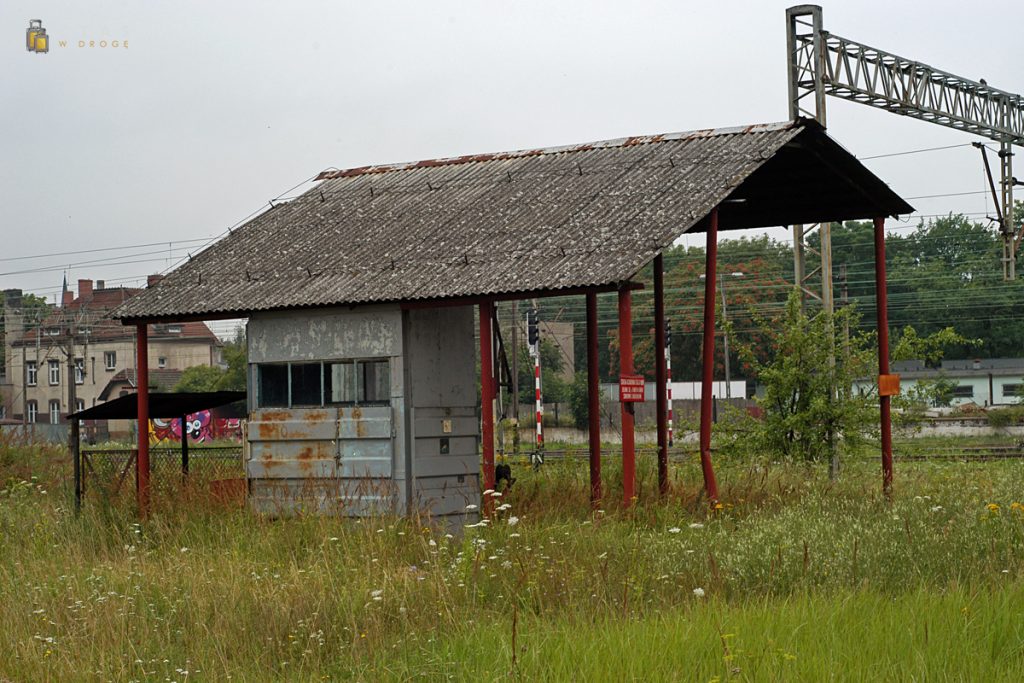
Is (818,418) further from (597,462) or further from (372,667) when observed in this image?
(372,667)

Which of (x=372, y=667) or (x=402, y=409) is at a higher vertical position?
(x=402, y=409)

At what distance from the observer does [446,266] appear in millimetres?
16094

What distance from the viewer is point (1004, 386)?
7600 centimetres

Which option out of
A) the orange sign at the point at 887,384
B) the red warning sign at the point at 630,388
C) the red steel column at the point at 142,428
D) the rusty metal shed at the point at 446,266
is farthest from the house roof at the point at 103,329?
the red warning sign at the point at 630,388

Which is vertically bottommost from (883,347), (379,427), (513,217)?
(379,427)

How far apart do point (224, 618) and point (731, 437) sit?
507 inches

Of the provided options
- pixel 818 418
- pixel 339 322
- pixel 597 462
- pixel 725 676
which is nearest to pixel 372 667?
pixel 725 676

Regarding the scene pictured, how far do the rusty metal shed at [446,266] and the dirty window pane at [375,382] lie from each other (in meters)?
0.09

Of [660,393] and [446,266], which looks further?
[660,393]

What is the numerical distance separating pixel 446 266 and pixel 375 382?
165 centimetres

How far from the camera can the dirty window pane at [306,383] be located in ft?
53.7

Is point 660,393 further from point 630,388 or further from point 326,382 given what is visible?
point 326,382

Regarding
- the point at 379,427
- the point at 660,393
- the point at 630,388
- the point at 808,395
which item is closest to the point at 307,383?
the point at 379,427

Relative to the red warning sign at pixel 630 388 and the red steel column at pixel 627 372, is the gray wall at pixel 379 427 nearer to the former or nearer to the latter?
the red steel column at pixel 627 372
